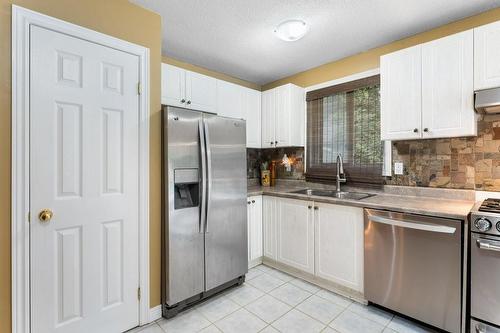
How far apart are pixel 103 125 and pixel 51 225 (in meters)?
0.73

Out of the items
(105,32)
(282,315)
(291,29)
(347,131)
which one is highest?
(291,29)

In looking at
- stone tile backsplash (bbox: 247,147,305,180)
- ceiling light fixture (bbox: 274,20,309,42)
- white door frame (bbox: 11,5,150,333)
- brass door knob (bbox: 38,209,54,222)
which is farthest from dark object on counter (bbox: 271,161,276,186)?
white door frame (bbox: 11,5,150,333)

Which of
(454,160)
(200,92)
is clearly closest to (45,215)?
(200,92)

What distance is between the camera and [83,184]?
166 centimetres

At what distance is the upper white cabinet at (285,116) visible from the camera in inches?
126

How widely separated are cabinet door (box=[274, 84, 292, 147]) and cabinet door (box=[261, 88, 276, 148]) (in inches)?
2.2

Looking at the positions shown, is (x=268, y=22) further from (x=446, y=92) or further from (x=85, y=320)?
(x=85, y=320)

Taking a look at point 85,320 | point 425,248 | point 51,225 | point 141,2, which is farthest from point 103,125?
point 425,248

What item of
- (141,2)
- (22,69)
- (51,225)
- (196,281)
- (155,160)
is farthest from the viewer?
(196,281)

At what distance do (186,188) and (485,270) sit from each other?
87.3 inches

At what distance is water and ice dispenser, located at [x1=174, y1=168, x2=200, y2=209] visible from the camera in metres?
Answer: 2.05

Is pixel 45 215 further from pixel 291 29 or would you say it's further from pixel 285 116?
pixel 285 116

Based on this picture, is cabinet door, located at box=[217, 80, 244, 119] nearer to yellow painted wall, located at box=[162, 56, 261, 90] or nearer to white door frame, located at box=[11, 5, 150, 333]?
yellow painted wall, located at box=[162, 56, 261, 90]

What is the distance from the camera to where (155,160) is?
6.58ft
